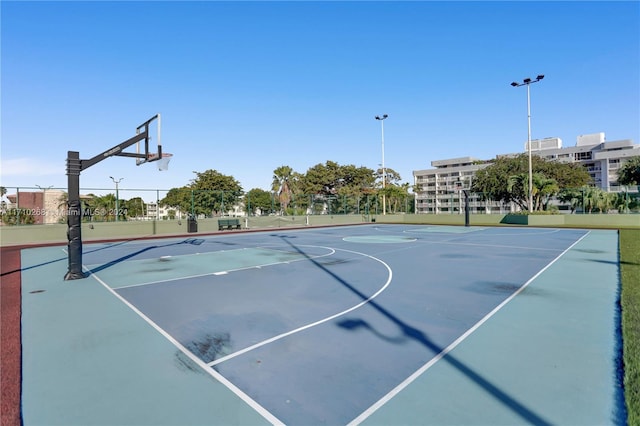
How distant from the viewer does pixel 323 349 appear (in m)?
4.88

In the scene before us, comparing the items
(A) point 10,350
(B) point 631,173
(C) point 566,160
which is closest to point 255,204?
(A) point 10,350

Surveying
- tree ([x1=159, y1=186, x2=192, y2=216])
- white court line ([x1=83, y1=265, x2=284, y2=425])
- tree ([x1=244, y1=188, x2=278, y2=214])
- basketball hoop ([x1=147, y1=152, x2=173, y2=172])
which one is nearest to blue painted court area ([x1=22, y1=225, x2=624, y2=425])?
white court line ([x1=83, y1=265, x2=284, y2=425])

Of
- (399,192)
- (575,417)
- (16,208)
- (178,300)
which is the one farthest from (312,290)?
(399,192)

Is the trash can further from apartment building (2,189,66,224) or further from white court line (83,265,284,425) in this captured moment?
white court line (83,265,284,425)

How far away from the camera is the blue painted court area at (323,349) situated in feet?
11.4

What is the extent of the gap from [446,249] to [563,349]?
11319 mm

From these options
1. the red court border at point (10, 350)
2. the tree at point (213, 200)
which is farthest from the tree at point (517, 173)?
the red court border at point (10, 350)

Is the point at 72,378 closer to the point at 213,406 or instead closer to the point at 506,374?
the point at 213,406

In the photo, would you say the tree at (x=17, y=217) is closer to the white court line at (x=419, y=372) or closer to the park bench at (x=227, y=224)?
the park bench at (x=227, y=224)

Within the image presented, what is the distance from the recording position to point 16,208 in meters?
20.2

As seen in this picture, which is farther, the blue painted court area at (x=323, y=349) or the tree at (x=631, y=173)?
the tree at (x=631, y=173)

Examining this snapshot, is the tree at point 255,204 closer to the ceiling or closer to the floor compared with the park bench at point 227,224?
closer to the ceiling

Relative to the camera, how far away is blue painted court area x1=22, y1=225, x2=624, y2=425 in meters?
3.47

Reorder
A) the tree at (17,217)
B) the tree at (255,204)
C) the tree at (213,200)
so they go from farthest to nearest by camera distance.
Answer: the tree at (255,204) → the tree at (213,200) → the tree at (17,217)
